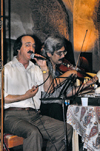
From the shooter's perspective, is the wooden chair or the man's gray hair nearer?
the wooden chair

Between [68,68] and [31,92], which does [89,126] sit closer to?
[31,92]


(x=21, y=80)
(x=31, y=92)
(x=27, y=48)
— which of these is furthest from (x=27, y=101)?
(x=27, y=48)

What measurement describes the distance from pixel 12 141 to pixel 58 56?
1.09m

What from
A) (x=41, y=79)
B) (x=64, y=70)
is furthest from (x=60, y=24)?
(x=41, y=79)

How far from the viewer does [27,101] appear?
Answer: 195 cm

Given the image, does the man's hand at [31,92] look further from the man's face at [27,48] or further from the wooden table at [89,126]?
the wooden table at [89,126]

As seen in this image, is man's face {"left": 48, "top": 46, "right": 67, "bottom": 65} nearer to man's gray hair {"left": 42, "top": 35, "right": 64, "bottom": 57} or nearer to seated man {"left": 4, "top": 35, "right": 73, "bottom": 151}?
man's gray hair {"left": 42, "top": 35, "right": 64, "bottom": 57}

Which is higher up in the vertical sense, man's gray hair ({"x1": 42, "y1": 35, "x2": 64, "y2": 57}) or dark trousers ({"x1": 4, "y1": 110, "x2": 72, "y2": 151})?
man's gray hair ({"x1": 42, "y1": 35, "x2": 64, "y2": 57})

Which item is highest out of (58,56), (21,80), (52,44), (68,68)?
(52,44)

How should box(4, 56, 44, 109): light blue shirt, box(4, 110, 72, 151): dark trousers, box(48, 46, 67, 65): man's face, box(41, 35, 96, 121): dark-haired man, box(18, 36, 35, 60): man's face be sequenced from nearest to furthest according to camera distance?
1. box(4, 110, 72, 151): dark trousers
2. box(4, 56, 44, 109): light blue shirt
3. box(18, 36, 35, 60): man's face
4. box(41, 35, 96, 121): dark-haired man
5. box(48, 46, 67, 65): man's face

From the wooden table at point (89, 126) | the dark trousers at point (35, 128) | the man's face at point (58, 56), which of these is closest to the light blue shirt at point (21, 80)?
the dark trousers at point (35, 128)

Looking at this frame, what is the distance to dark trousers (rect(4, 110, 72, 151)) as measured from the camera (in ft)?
5.30

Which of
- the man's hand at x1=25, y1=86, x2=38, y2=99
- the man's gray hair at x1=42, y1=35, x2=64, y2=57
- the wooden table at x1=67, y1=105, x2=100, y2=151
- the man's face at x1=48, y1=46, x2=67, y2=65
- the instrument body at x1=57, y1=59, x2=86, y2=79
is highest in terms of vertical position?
the man's gray hair at x1=42, y1=35, x2=64, y2=57

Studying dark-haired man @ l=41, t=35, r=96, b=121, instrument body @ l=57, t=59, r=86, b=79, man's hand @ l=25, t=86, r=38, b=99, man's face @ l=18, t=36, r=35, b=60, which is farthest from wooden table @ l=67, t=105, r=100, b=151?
man's face @ l=18, t=36, r=35, b=60
